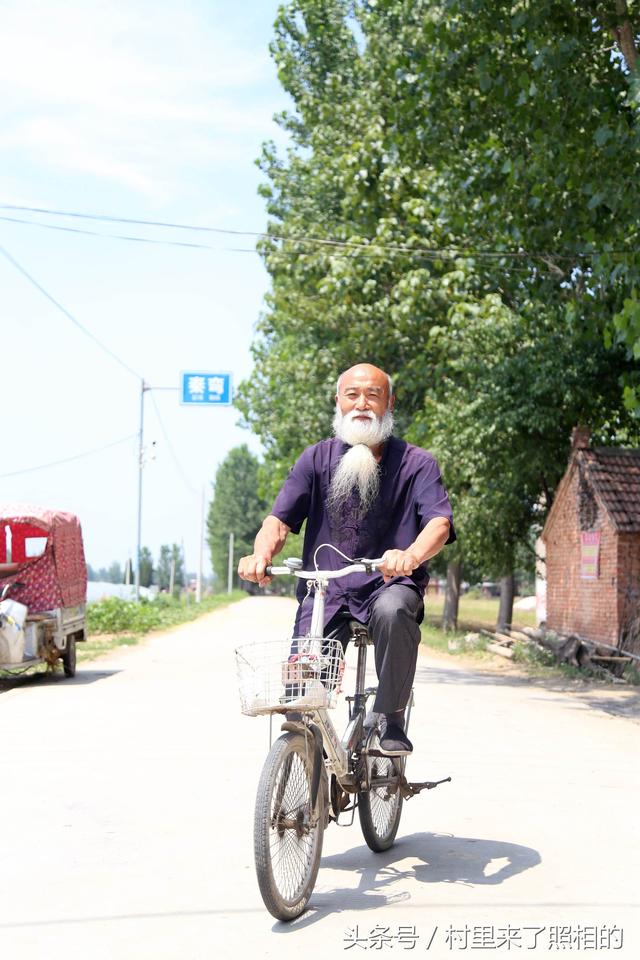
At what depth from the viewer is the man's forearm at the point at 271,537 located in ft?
17.9

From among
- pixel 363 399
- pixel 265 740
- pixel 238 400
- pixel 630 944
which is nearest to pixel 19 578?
pixel 265 740

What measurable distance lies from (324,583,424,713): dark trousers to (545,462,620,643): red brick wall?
15.1 m

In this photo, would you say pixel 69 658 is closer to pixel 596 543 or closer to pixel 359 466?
pixel 596 543

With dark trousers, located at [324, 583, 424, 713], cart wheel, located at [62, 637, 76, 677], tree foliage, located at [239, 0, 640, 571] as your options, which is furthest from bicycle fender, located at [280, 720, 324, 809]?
cart wheel, located at [62, 637, 76, 677]

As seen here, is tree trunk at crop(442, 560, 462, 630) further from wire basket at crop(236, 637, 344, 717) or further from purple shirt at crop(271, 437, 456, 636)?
wire basket at crop(236, 637, 344, 717)

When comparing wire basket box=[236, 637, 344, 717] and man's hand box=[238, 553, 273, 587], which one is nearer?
wire basket box=[236, 637, 344, 717]

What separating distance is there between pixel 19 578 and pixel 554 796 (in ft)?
34.6

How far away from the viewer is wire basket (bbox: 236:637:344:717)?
489cm

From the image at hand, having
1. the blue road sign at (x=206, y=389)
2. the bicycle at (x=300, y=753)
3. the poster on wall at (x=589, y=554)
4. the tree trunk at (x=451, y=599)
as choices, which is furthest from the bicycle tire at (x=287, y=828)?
the tree trunk at (x=451, y=599)

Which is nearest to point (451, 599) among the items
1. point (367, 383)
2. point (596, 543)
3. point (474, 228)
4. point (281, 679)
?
point (596, 543)

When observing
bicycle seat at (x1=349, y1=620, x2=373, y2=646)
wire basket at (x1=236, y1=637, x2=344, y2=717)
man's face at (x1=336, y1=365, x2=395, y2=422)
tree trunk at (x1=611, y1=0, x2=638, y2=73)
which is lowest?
wire basket at (x1=236, y1=637, x2=344, y2=717)

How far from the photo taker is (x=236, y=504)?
12438cm

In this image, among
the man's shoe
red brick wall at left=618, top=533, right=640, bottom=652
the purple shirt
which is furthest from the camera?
red brick wall at left=618, top=533, right=640, bottom=652

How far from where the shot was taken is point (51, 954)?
448 centimetres
